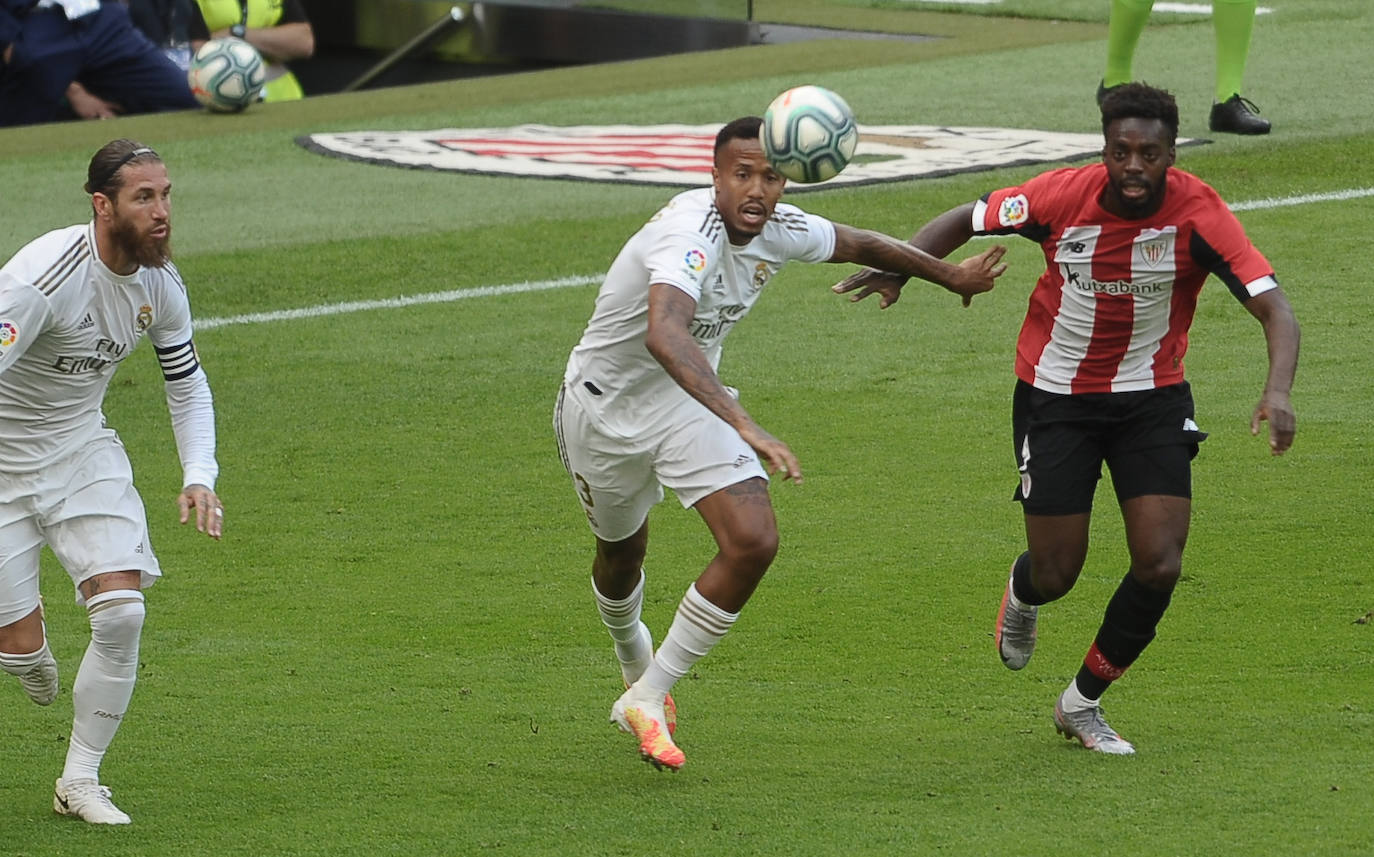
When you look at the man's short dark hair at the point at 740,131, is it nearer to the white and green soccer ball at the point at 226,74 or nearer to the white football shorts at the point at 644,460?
the white football shorts at the point at 644,460

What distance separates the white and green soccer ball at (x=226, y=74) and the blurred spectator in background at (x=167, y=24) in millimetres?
1902

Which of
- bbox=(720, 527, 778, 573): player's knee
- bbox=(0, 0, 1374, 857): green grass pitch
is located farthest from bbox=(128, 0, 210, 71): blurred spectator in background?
bbox=(720, 527, 778, 573): player's knee

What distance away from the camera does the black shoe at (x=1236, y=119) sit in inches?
615

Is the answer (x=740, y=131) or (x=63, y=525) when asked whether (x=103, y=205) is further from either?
(x=740, y=131)

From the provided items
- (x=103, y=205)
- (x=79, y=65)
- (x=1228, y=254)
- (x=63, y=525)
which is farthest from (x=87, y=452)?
(x=79, y=65)

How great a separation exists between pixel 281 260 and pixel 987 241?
493cm

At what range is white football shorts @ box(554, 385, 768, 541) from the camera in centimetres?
634

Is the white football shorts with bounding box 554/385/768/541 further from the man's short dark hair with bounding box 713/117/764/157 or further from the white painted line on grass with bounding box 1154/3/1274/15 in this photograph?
the white painted line on grass with bounding box 1154/3/1274/15

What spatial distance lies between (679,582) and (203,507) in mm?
2922

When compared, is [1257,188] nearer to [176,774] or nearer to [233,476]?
[233,476]

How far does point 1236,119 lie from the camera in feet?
51.4

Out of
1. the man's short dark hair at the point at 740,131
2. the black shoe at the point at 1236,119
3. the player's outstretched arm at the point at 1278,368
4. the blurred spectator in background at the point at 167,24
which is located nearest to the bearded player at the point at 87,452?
the man's short dark hair at the point at 740,131

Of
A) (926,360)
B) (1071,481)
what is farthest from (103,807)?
(926,360)

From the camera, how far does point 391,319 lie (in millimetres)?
13086
